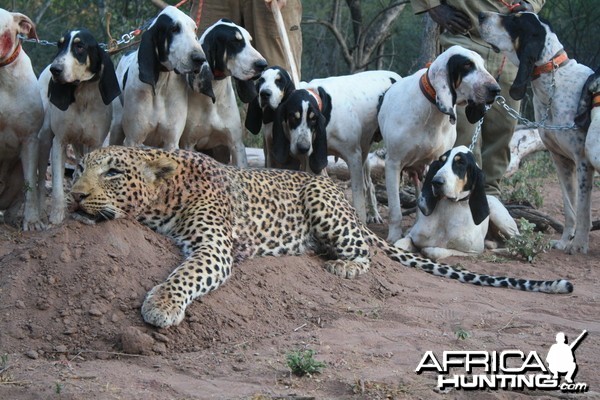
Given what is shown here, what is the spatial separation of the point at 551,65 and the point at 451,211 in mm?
1654

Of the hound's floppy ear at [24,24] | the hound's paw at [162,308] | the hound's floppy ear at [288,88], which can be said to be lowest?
the hound's paw at [162,308]

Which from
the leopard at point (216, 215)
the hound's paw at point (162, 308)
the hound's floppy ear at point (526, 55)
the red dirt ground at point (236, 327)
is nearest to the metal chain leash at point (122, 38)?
the leopard at point (216, 215)

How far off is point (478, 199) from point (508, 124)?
6.78ft

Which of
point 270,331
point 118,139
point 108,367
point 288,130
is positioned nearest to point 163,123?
point 118,139

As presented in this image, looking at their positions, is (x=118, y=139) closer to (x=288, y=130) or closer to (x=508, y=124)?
(x=288, y=130)

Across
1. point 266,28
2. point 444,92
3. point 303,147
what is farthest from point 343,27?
point 444,92

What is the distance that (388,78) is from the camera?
33.1 ft

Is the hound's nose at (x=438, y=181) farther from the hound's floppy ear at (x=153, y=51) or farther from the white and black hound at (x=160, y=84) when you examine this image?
the hound's floppy ear at (x=153, y=51)

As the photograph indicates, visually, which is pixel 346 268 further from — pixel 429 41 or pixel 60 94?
pixel 429 41

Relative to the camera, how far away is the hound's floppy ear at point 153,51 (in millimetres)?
7938

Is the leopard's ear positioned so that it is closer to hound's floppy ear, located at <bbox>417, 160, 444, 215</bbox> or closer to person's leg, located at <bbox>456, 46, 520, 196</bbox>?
hound's floppy ear, located at <bbox>417, 160, 444, 215</bbox>

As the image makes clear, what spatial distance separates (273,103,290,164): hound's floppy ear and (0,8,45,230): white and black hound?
1.91 meters

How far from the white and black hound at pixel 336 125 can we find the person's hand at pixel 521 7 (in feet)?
4.56

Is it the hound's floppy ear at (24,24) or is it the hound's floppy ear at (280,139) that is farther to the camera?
the hound's floppy ear at (280,139)
